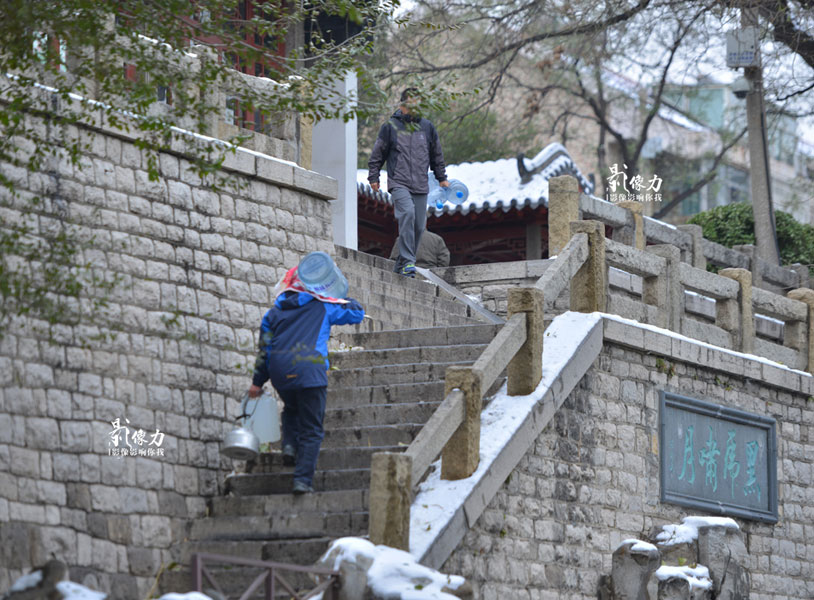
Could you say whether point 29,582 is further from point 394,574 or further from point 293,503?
point 293,503

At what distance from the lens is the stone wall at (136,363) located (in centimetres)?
920

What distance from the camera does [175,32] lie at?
890cm

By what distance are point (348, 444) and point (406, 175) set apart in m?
3.39

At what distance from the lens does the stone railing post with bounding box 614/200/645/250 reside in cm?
1349

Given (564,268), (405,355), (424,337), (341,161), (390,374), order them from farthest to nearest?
1. (341,161)
2. (424,337)
3. (405,355)
4. (564,268)
5. (390,374)

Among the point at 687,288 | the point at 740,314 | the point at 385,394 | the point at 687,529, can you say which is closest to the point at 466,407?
the point at 385,394

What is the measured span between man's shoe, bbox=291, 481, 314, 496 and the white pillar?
5.56 m

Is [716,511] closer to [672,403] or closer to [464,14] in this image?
[672,403]

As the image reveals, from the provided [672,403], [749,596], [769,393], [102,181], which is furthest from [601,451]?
[102,181]

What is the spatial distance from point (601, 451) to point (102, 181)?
14.3ft

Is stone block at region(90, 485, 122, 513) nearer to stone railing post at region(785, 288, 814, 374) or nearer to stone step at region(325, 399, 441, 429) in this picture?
stone step at region(325, 399, 441, 429)

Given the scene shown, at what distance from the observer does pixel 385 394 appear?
421 inches

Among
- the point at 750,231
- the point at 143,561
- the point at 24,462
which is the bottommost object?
the point at 143,561

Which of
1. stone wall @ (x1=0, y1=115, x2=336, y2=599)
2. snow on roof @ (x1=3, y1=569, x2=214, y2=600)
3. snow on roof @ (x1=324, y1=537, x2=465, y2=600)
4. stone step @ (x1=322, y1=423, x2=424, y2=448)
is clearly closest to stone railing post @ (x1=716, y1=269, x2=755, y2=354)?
stone wall @ (x1=0, y1=115, x2=336, y2=599)
